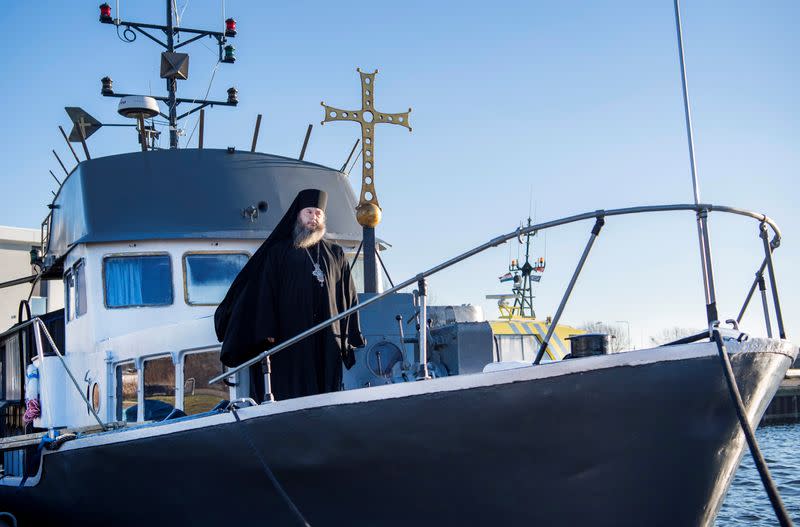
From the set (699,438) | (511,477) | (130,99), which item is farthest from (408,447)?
(130,99)

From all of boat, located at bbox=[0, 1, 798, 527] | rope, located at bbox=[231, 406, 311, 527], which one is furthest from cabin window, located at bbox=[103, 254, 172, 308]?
rope, located at bbox=[231, 406, 311, 527]

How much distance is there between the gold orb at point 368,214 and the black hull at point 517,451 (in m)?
2.34

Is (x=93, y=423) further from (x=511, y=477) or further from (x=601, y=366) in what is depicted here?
(x=601, y=366)

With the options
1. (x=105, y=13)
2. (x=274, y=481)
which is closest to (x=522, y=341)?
(x=274, y=481)

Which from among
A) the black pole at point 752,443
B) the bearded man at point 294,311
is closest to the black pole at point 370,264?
the bearded man at point 294,311

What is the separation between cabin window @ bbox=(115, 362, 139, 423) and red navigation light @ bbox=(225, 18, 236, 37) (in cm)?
584

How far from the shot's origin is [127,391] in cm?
747

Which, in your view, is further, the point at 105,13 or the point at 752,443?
the point at 105,13

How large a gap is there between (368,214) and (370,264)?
0.40 m

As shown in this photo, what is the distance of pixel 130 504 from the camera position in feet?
20.2

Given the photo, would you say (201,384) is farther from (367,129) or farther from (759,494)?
(759,494)

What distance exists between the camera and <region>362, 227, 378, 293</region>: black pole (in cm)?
712

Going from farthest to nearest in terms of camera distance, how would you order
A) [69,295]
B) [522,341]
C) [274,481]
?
1. [522,341]
2. [69,295]
3. [274,481]

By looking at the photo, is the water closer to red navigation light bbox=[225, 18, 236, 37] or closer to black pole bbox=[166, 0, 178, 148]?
black pole bbox=[166, 0, 178, 148]
